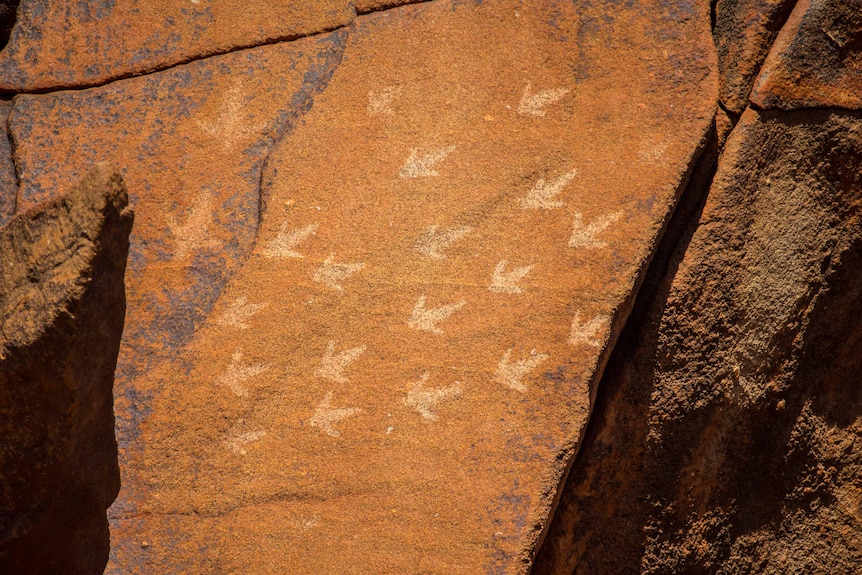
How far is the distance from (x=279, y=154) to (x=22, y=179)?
48cm

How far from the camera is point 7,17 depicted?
5.80 ft

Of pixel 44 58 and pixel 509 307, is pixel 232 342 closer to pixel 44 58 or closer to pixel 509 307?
pixel 509 307

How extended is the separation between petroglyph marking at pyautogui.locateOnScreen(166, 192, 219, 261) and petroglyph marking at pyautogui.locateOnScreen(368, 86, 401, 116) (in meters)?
0.33

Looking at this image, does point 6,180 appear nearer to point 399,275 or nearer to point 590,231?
point 399,275

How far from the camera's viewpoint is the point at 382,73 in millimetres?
1443

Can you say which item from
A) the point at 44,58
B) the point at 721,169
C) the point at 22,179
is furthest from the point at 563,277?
the point at 44,58

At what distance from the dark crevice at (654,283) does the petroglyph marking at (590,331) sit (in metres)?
0.13

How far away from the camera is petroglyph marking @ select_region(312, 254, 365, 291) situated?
130 cm

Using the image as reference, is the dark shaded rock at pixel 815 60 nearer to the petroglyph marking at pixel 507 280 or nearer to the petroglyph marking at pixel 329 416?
the petroglyph marking at pixel 507 280

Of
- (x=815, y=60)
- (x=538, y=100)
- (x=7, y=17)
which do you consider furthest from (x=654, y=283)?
(x=7, y=17)

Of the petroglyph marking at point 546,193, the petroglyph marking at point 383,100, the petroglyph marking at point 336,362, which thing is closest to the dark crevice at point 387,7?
the petroglyph marking at point 383,100

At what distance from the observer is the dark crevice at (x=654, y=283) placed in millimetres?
1351

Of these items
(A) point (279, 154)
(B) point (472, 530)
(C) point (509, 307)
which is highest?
(A) point (279, 154)

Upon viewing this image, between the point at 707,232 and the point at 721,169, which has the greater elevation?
the point at 721,169
